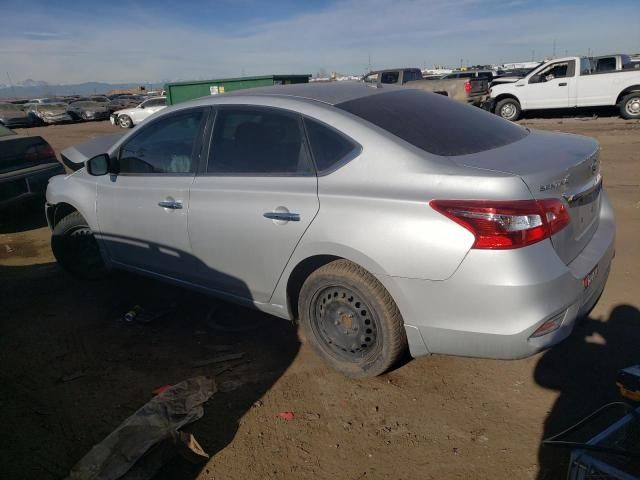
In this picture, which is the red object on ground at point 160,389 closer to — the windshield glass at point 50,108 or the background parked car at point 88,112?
the windshield glass at point 50,108

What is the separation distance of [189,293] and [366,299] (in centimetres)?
219

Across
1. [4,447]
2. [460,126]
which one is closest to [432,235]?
[460,126]

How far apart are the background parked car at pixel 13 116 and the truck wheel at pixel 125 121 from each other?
551cm

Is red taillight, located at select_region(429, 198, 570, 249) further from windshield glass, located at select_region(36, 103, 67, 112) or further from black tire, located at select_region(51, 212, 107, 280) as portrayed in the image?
windshield glass, located at select_region(36, 103, 67, 112)

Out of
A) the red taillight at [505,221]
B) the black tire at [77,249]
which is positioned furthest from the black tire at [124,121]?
the red taillight at [505,221]

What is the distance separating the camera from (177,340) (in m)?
3.59

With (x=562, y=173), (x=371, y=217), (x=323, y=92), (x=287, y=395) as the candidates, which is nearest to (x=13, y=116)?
(x=323, y=92)

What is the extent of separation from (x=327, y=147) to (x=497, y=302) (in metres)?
1.25

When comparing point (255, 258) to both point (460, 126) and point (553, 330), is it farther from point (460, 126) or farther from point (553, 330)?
point (553, 330)

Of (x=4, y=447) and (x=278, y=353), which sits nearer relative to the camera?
(x=4, y=447)

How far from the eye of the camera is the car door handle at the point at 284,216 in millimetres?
2801

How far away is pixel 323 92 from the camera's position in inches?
127

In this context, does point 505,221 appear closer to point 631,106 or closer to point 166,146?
point 166,146

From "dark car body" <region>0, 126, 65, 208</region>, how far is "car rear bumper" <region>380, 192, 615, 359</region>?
5800 millimetres
